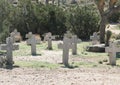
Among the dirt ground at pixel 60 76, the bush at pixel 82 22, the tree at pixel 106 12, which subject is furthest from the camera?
the bush at pixel 82 22

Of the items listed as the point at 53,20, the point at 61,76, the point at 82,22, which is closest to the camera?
the point at 61,76

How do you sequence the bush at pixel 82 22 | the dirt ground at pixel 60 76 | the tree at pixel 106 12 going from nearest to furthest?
the dirt ground at pixel 60 76, the tree at pixel 106 12, the bush at pixel 82 22

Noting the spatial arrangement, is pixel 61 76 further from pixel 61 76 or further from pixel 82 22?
pixel 82 22

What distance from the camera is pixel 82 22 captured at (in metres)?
27.7

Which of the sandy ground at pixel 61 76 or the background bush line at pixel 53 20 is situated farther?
the background bush line at pixel 53 20

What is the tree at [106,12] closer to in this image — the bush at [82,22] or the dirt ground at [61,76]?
the bush at [82,22]

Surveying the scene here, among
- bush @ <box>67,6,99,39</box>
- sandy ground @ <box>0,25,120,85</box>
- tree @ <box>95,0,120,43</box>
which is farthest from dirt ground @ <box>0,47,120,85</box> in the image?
bush @ <box>67,6,99,39</box>

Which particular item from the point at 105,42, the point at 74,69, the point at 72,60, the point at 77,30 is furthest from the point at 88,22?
the point at 74,69

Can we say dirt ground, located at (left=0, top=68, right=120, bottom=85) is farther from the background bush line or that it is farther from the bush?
the background bush line

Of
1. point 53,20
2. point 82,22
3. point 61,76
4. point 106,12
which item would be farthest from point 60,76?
point 53,20

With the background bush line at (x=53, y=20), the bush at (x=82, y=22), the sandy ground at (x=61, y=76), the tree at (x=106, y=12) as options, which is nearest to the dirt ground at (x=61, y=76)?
the sandy ground at (x=61, y=76)

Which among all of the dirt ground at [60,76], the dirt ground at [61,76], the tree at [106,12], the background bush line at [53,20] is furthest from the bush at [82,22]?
the dirt ground at [60,76]

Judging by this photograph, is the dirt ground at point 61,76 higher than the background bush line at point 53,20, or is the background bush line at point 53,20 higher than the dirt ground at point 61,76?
the background bush line at point 53,20

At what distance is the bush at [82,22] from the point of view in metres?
27.7
